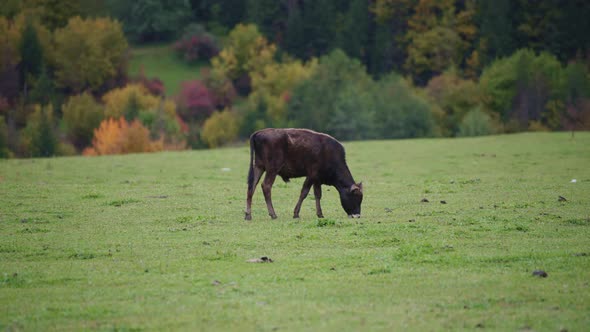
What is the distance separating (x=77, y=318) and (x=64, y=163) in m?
29.8

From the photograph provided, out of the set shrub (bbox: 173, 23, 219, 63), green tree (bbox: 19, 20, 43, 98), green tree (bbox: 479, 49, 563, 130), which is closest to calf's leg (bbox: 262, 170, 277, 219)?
green tree (bbox: 479, 49, 563, 130)

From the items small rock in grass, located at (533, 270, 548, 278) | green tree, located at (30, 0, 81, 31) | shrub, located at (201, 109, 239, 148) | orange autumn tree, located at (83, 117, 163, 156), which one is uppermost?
green tree, located at (30, 0, 81, 31)

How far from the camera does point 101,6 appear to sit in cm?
10106

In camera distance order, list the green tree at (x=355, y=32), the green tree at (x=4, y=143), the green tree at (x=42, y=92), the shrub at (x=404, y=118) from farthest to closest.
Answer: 1. the green tree at (x=355, y=32)
2. the green tree at (x=42, y=92)
3. the shrub at (x=404, y=118)
4. the green tree at (x=4, y=143)

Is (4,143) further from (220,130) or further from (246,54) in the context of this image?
(246,54)

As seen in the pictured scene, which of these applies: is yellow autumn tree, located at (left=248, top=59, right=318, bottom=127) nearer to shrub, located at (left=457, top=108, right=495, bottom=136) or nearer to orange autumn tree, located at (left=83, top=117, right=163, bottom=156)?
shrub, located at (left=457, top=108, right=495, bottom=136)

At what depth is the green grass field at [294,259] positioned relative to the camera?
10188mm

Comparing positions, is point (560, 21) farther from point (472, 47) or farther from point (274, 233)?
point (274, 233)

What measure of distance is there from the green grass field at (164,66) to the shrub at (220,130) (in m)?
15.6

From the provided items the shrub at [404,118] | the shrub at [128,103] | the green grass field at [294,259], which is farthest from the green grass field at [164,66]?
the green grass field at [294,259]

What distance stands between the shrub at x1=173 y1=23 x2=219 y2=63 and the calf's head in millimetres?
92084

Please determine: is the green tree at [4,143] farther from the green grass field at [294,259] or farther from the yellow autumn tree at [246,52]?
the yellow autumn tree at [246,52]

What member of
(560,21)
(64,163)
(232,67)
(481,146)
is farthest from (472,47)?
(64,163)

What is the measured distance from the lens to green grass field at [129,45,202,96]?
10284cm
